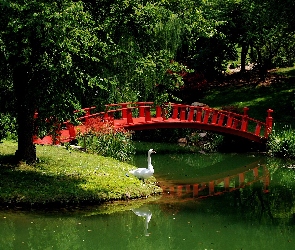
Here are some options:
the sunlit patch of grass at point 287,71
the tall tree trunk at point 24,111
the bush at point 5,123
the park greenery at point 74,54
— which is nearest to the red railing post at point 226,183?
the park greenery at point 74,54

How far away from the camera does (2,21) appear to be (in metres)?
13.8

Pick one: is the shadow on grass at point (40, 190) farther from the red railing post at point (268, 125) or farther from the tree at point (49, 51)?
the red railing post at point (268, 125)

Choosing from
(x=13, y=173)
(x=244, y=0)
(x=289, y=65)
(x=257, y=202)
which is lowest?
(x=257, y=202)

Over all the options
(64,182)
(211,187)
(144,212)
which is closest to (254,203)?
(211,187)

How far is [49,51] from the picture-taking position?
1424 cm

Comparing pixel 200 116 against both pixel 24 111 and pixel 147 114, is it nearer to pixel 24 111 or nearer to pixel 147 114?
pixel 147 114

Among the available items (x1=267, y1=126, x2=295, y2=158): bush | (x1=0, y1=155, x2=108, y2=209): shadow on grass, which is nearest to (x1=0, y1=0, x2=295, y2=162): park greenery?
(x1=0, y1=155, x2=108, y2=209): shadow on grass

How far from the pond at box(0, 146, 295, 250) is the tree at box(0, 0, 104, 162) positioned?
121 inches

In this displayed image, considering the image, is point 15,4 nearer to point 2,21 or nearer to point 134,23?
point 2,21

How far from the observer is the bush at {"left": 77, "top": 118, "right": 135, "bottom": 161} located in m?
21.4

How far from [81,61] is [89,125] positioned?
7.32 meters

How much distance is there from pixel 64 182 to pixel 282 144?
489 inches

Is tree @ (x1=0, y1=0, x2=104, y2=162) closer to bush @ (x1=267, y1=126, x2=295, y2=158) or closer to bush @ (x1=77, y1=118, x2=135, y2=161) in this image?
bush @ (x1=77, y1=118, x2=135, y2=161)

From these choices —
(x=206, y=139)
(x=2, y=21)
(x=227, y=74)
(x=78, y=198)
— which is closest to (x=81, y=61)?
(x=2, y=21)
